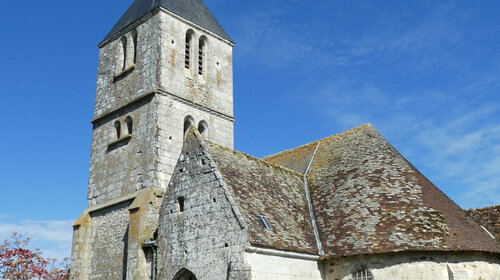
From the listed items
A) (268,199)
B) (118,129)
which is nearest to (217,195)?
(268,199)

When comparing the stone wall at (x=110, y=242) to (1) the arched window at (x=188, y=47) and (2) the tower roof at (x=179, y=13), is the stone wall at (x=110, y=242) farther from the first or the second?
(2) the tower roof at (x=179, y=13)

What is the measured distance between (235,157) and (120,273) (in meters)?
6.02

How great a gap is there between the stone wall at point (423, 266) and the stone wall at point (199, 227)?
3.65 metres

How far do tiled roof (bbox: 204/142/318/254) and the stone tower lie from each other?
350cm

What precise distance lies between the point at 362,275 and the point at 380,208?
87.6 inches

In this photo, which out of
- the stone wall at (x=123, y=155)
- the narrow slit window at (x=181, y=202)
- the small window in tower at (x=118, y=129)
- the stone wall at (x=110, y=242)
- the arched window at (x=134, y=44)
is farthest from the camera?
the arched window at (x=134, y=44)

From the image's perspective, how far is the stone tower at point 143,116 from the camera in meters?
18.2

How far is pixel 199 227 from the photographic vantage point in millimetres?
14062

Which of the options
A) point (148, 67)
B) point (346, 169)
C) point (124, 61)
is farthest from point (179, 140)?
point (346, 169)

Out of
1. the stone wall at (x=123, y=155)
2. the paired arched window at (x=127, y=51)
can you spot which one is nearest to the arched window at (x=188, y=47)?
the paired arched window at (x=127, y=51)

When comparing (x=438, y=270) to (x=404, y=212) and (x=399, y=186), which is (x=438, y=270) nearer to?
(x=404, y=212)

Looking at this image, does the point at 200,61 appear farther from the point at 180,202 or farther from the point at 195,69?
the point at 180,202

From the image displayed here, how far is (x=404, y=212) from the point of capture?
49.2ft

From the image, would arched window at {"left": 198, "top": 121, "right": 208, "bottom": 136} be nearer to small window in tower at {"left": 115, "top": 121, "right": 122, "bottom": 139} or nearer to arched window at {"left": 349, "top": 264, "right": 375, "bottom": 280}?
small window in tower at {"left": 115, "top": 121, "right": 122, "bottom": 139}
